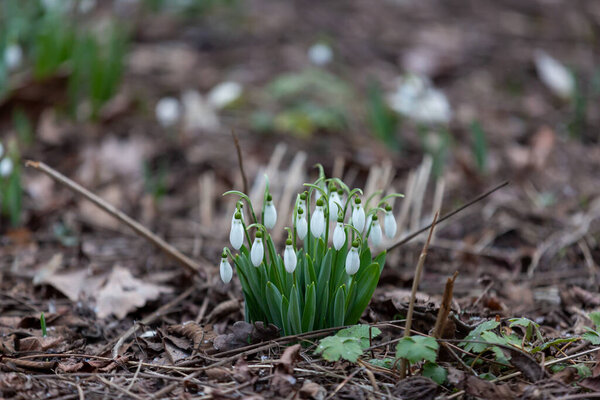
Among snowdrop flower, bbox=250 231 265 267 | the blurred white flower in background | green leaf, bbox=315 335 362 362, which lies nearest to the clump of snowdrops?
snowdrop flower, bbox=250 231 265 267

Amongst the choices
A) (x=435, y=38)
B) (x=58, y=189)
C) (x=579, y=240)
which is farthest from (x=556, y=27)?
(x=58, y=189)

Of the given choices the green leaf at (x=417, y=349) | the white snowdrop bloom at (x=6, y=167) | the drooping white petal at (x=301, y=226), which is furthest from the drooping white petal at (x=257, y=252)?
the white snowdrop bloom at (x=6, y=167)

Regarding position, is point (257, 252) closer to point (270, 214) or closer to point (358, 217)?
point (270, 214)

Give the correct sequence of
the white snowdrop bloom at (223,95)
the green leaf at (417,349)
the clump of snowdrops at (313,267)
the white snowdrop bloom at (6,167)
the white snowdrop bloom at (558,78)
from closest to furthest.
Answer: the green leaf at (417,349) → the clump of snowdrops at (313,267) → the white snowdrop bloom at (6,167) → the white snowdrop bloom at (223,95) → the white snowdrop bloom at (558,78)

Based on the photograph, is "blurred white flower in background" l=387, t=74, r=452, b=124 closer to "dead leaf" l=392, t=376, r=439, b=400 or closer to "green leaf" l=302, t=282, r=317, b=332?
"green leaf" l=302, t=282, r=317, b=332

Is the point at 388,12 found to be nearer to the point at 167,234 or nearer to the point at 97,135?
the point at 97,135

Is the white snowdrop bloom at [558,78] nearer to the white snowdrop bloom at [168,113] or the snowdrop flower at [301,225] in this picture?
the white snowdrop bloom at [168,113]
